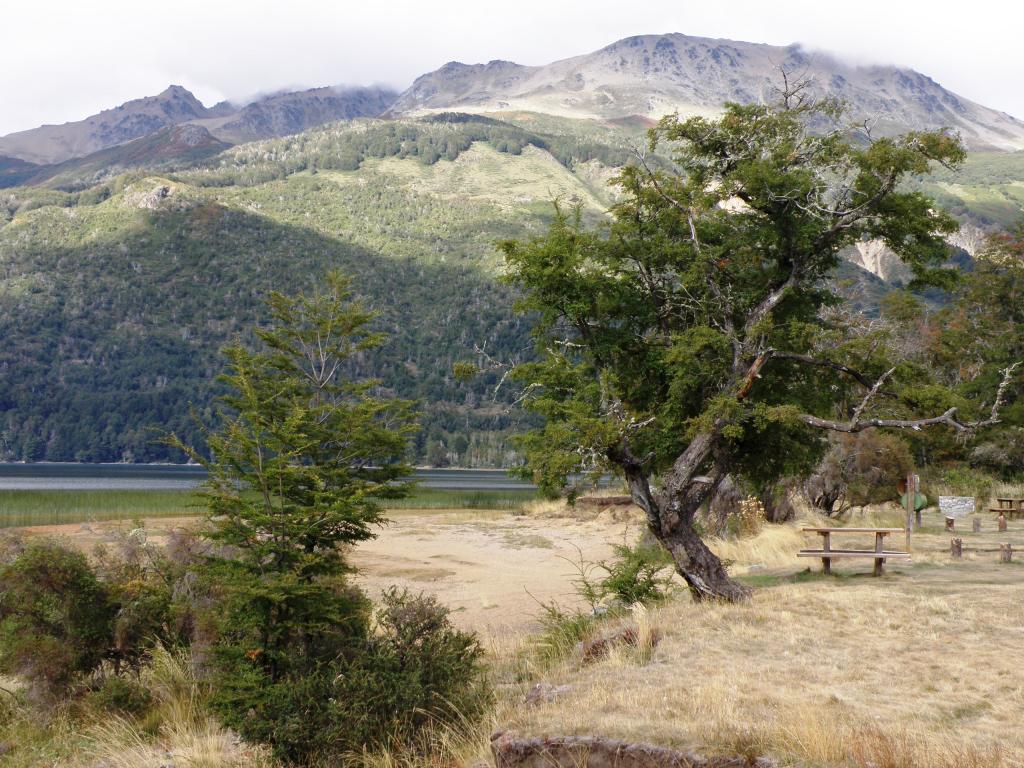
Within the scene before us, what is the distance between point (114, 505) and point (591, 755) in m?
45.3

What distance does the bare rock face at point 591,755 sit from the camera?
6.32 meters

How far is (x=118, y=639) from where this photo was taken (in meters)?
11.6

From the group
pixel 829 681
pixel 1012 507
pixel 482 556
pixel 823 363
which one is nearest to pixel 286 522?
pixel 829 681

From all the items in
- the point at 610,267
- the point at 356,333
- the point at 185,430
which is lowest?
the point at 185,430

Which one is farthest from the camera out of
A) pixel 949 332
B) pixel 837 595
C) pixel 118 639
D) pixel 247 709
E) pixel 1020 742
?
pixel 949 332

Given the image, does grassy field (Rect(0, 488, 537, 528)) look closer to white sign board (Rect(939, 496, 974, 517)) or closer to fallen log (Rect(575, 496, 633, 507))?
fallen log (Rect(575, 496, 633, 507))

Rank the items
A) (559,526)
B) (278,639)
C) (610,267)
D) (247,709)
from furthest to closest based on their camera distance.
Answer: (559,526)
(610,267)
(278,639)
(247,709)

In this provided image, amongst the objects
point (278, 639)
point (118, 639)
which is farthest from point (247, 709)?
point (118, 639)

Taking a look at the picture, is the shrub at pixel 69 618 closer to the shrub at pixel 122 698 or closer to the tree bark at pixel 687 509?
the shrub at pixel 122 698

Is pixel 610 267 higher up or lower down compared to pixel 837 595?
higher up

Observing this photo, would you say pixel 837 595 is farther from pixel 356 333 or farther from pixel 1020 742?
pixel 356 333

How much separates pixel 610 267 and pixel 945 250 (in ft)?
17.1

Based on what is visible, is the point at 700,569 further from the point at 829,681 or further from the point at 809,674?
the point at 829,681

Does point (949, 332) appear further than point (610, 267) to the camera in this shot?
Yes
